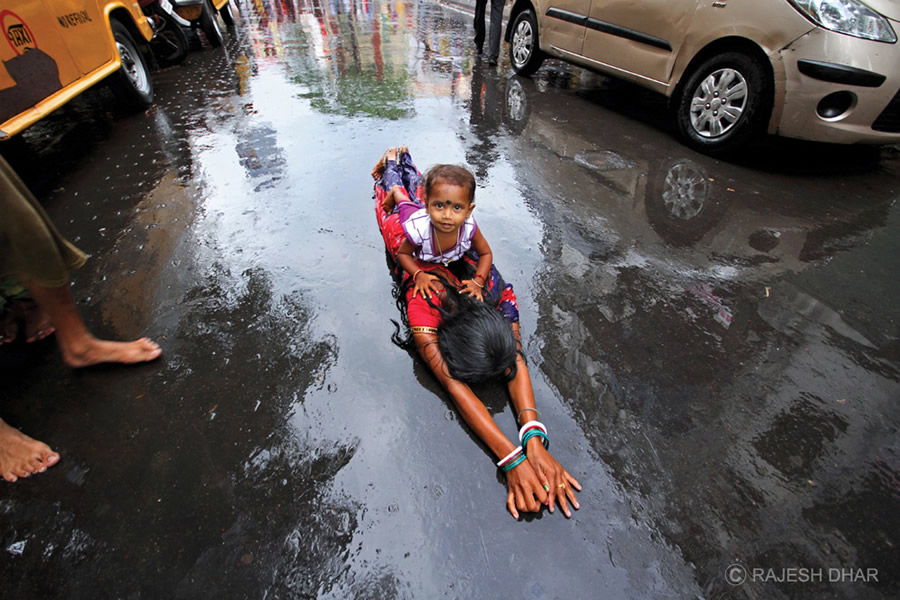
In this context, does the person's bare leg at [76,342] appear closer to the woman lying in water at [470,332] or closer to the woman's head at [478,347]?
the woman lying in water at [470,332]

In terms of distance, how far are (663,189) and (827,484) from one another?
2513mm

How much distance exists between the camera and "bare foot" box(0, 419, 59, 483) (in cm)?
163

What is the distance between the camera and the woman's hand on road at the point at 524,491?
1549mm

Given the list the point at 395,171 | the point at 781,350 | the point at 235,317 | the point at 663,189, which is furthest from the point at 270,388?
the point at 663,189

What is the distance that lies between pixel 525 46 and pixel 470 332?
563 centimetres

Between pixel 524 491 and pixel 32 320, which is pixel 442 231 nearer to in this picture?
pixel 524 491

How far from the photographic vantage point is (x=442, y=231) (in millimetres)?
2244

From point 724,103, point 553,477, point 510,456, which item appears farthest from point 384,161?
point 724,103

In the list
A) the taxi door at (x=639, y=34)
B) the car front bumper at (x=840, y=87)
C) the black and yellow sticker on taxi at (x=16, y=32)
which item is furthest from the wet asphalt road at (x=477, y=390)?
the taxi door at (x=639, y=34)

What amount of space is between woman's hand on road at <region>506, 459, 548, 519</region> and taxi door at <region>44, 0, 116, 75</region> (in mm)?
4666

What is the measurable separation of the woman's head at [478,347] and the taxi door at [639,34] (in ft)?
12.4

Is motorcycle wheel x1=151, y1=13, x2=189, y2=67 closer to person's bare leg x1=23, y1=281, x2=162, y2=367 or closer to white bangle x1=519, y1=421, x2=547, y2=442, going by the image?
person's bare leg x1=23, y1=281, x2=162, y2=367

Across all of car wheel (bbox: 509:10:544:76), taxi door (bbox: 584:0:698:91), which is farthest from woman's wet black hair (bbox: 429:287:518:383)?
car wheel (bbox: 509:10:544:76)

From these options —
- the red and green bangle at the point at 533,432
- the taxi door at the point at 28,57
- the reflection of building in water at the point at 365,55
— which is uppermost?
the taxi door at the point at 28,57
